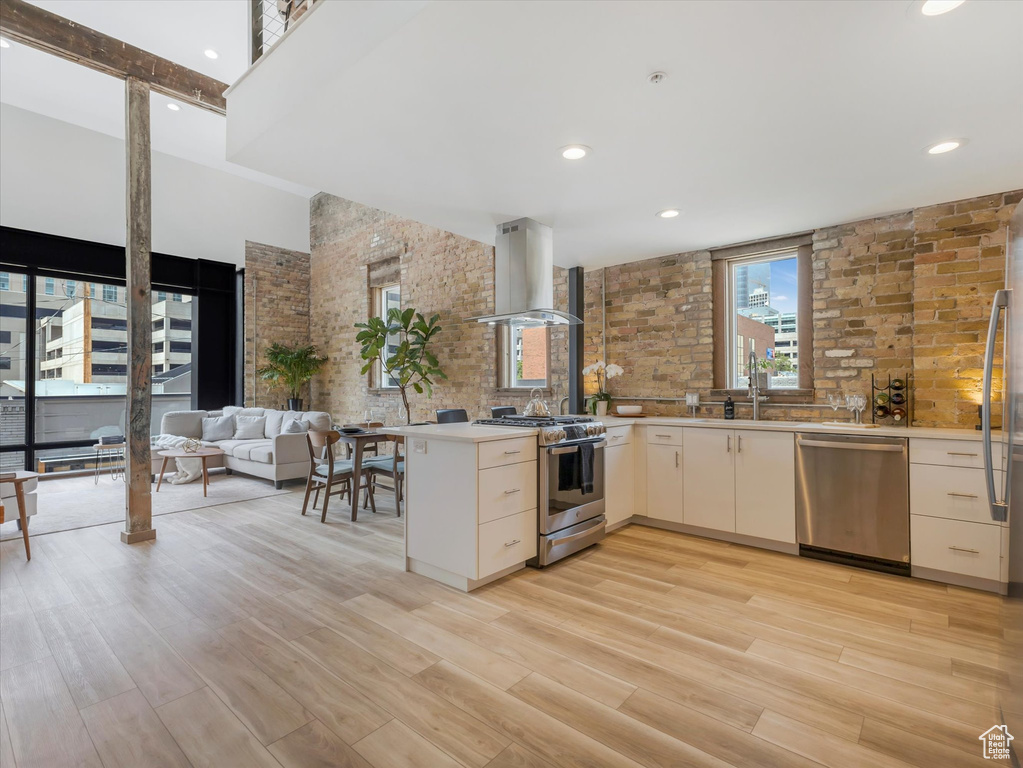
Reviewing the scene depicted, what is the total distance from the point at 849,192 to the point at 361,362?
6.73 metres

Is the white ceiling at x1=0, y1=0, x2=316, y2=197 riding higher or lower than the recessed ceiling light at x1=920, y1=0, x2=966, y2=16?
higher

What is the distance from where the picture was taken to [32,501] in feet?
12.6

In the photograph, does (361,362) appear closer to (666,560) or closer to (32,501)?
(32,501)

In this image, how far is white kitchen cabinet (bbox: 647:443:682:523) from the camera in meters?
3.99

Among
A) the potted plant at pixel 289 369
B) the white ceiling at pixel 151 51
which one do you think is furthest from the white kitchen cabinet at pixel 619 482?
the potted plant at pixel 289 369

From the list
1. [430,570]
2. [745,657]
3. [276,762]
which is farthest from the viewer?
[430,570]

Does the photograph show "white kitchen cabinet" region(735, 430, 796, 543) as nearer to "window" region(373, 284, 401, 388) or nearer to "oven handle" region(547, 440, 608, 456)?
"oven handle" region(547, 440, 608, 456)

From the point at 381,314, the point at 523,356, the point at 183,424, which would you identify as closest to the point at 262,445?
the point at 183,424

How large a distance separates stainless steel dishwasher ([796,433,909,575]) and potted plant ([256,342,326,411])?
7.54 metres

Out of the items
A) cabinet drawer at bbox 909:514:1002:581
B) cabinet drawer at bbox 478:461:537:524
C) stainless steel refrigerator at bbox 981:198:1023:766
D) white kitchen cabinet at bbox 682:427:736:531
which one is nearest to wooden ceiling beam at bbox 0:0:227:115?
cabinet drawer at bbox 478:461:537:524

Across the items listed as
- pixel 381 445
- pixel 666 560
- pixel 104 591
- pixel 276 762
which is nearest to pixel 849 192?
pixel 666 560

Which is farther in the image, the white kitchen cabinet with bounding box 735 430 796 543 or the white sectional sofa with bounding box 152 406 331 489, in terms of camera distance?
the white sectional sofa with bounding box 152 406 331 489

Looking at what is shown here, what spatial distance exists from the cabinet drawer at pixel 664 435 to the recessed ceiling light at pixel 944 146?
2287 mm

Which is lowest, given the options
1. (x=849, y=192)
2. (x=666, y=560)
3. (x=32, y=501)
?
(x=666, y=560)
